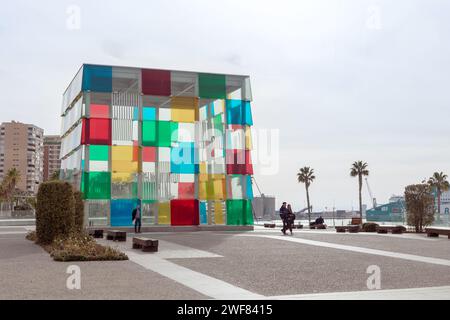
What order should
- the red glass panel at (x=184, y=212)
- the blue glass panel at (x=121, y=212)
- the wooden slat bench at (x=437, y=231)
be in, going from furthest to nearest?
the red glass panel at (x=184, y=212) < the blue glass panel at (x=121, y=212) < the wooden slat bench at (x=437, y=231)

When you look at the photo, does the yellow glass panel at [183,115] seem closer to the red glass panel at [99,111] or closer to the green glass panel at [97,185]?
the red glass panel at [99,111]

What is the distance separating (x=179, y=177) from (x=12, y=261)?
19.5 m

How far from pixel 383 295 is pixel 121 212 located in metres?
24.6

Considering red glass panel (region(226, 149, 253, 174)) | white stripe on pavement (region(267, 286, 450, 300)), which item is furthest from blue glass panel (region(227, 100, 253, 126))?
white stripe on pavement (region(267, 286, 450, 300))

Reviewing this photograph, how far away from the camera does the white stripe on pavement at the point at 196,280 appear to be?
32.0ft

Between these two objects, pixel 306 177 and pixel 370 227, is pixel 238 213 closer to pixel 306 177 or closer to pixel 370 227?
pixel 370 227

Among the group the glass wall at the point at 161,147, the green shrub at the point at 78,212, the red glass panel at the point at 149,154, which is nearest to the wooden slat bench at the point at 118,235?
the green shrub at the point at 78,212

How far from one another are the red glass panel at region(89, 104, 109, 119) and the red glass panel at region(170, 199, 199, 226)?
6.80 meters

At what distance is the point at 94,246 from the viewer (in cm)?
1716

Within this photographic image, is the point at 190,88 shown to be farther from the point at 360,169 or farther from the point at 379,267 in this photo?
the point at 360,169

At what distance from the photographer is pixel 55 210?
21328 mm

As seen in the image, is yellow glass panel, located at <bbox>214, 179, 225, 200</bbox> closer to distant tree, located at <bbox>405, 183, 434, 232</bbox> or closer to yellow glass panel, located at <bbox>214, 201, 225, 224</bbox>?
yellow glass panel, located at <bbox>214, 201, 225, 224</bbox>

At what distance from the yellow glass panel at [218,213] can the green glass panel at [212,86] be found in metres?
7.05
